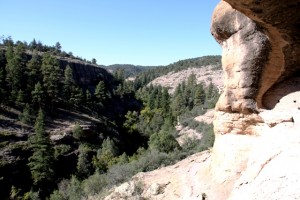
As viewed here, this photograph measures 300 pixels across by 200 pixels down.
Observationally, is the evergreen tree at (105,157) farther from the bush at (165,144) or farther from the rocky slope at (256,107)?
the rocky slope at (256,107)

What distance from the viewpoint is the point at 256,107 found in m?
11.4

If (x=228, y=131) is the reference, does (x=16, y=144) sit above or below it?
below

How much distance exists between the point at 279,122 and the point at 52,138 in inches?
1990

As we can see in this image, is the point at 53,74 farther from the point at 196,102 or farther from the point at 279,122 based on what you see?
the point at 279,122

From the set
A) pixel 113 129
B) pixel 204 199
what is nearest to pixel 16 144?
pixel 113 129

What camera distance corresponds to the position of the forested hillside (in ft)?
132

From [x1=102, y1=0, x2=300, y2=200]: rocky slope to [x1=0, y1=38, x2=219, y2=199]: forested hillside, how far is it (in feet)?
58.3

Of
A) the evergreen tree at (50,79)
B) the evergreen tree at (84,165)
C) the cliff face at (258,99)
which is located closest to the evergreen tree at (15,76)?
the evergreen tree at (50,79)

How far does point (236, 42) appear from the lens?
1169 cm

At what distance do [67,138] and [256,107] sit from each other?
4980cm

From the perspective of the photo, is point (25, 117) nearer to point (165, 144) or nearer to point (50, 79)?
point (50, 79)

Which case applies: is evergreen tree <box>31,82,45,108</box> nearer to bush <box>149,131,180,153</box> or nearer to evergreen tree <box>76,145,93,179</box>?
evergreen tree <box>76,145,93,179</box>

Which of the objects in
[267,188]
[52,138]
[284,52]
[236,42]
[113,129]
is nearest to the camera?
[267,188]

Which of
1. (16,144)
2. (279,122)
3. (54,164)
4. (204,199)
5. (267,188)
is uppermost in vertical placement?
(279,122)
